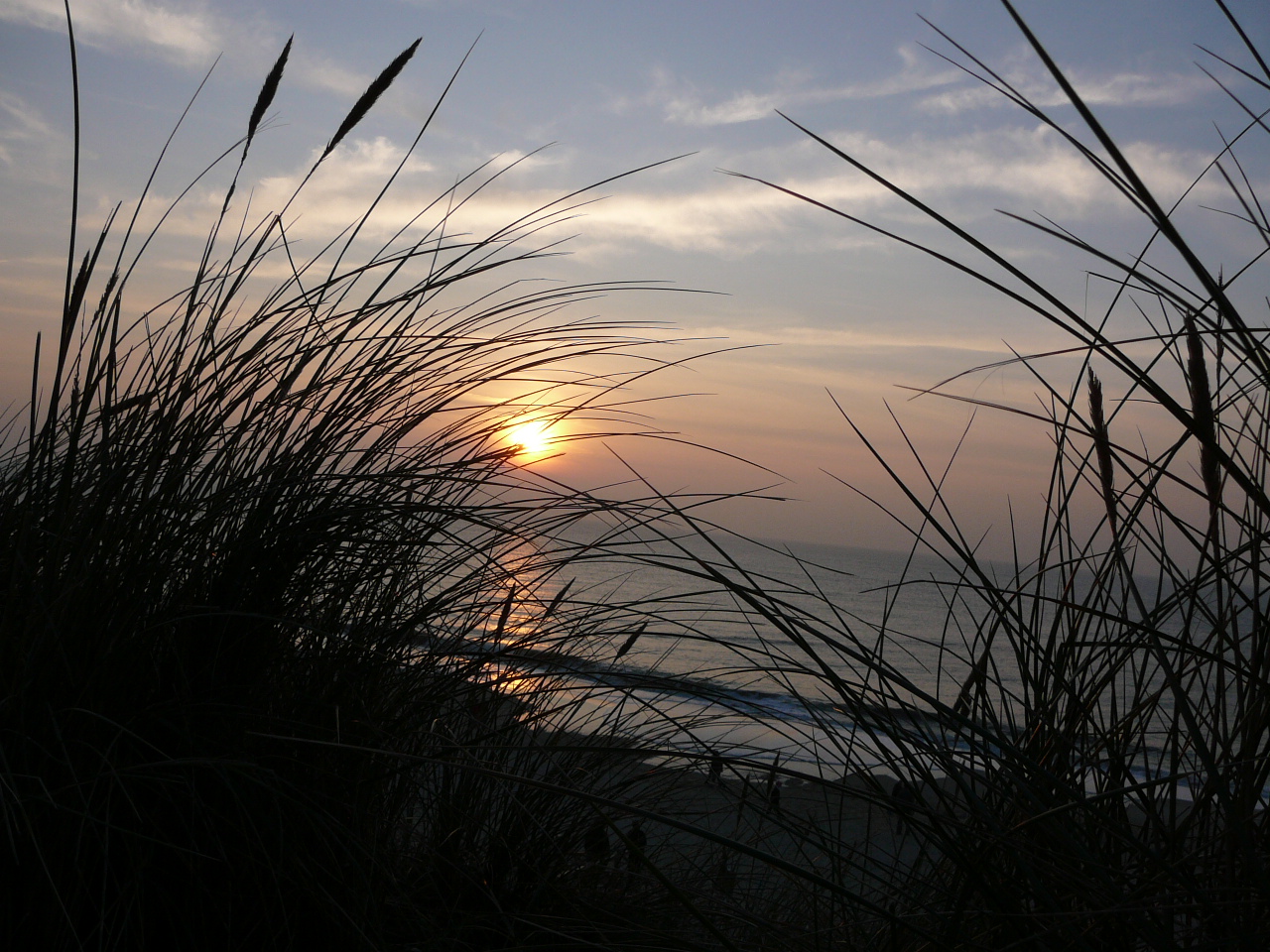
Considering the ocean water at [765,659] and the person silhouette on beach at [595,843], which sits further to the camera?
the person silhouette on beach at [595,843]

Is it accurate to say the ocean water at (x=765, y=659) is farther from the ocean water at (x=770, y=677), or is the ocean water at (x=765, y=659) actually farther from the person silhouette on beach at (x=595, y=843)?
the person silhouette on beach at (x=595, y=843)

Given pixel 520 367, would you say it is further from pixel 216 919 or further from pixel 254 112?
pixel 216 919

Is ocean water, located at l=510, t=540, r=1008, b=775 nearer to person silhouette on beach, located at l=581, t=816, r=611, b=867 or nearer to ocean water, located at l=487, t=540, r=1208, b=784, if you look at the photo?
ocean water, located at l=487, t=540, r=1208, b=784

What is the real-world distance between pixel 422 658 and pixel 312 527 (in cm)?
26

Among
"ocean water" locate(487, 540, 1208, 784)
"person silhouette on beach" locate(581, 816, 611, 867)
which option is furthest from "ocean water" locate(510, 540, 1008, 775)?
"person silhouette on beach" locate(581, 816, 611, 867)

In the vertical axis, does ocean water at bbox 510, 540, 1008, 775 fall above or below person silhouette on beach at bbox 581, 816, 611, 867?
above

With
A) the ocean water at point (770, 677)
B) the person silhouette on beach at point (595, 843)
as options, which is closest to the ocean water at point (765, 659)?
the ocean water at point (770, 677)

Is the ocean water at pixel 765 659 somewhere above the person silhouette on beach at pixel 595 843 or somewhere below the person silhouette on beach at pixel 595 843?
above

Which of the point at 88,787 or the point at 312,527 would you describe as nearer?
the point at 88,787

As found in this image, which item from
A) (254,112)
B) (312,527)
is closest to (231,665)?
(312,527)

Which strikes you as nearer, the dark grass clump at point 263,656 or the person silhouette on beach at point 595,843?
the dark grass clump at point 263,656

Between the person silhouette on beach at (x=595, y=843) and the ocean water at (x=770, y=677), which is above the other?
the ocean water at (x=770, y=677)

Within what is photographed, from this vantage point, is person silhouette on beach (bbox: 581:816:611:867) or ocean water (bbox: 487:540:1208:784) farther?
person silhouette on beach (bbox: 581:816:611:867)

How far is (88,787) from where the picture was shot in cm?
96
